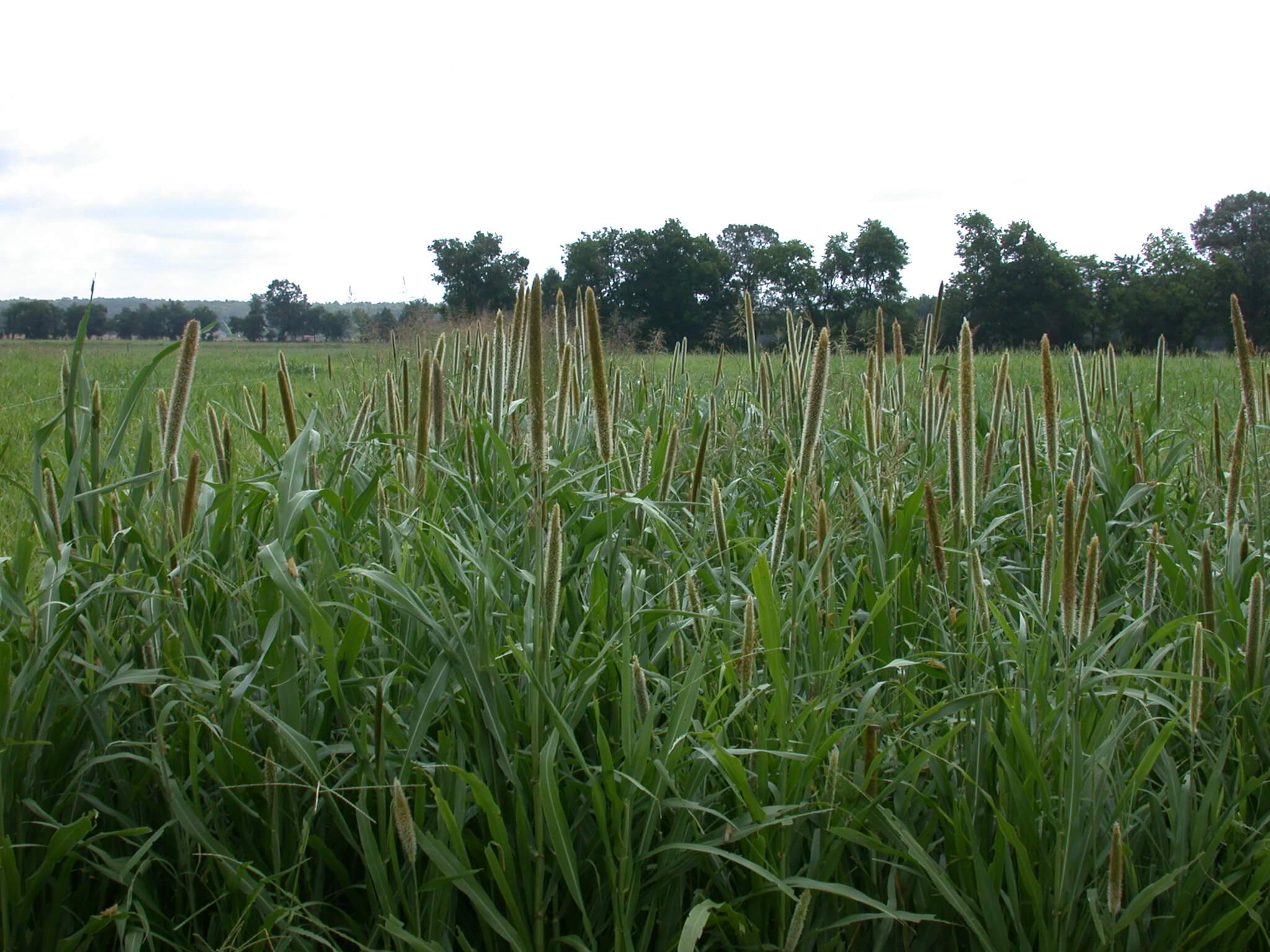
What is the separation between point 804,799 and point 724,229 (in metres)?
46.8

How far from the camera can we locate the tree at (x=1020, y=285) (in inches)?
1420

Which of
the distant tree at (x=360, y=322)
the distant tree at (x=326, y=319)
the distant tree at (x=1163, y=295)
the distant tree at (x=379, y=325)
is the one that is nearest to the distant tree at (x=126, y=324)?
the distant tree at (x=326, y=319)

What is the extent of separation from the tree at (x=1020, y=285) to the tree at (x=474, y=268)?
17548 millimetres

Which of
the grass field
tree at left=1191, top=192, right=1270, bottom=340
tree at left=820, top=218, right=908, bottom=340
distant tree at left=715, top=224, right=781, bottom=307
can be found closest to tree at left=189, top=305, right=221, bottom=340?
the grass field

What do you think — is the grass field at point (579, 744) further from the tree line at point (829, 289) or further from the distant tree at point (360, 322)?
the distant tree at point (360, 322)

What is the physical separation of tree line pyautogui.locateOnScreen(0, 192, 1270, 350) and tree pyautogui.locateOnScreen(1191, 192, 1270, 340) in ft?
0.35

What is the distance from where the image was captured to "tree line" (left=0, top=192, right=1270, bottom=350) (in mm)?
10656

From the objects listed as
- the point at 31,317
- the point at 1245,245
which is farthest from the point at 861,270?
the point at 1245,245

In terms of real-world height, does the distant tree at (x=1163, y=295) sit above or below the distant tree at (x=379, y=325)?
above

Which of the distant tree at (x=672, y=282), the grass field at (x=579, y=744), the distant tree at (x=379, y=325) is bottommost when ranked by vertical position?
the grass field at (x=579, y=744)

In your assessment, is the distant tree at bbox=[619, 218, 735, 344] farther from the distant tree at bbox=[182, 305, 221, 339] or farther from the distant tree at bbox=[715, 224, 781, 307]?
the distant tree at bbox=[182, 305, 221, 339]

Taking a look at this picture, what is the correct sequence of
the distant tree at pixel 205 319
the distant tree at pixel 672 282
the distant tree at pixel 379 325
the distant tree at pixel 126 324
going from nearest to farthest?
the distant tree at pixel 205 319, the distant tree at pixel 379 325, the distant tree at pixel 126 324, the distant tree at pixel 672 282

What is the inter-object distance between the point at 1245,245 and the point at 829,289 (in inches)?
1795

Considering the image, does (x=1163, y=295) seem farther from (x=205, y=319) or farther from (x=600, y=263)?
(x=205, y=319)
